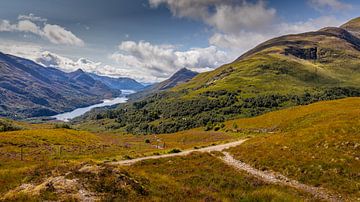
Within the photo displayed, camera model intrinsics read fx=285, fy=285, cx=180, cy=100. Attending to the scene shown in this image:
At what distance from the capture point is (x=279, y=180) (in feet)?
95.0

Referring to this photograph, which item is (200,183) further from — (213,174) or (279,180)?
(279,180)

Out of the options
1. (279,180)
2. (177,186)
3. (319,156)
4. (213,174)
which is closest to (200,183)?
(177,186)

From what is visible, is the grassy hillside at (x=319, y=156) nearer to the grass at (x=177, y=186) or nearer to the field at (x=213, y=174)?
the field at (x=213, y=174)

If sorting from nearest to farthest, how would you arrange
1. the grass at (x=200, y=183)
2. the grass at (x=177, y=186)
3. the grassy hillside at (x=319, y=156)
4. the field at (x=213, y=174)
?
1. the grass at (x=177, y=186)
2. the field at (x=213, y=174)
3. the grass at (x=200, y=183)
4. the grassy hillside at (x=319, y=156)

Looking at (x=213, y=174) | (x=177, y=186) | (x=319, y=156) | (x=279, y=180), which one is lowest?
(x=279, y=180)

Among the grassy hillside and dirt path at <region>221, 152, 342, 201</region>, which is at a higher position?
the grassy hillside

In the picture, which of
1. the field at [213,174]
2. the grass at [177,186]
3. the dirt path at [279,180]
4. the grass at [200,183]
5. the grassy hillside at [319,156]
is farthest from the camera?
the grassy hillside at [319,156]

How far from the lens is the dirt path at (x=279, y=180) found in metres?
24.0

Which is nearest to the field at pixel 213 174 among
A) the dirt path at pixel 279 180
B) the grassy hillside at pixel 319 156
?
the grassy hillside at pixel 319 156

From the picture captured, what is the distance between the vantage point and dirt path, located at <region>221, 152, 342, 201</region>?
23998 mm

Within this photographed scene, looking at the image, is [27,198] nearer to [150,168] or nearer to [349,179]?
[150,168]

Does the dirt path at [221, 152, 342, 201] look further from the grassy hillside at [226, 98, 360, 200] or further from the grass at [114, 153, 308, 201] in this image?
the grass at [114, 153, 308, 201]

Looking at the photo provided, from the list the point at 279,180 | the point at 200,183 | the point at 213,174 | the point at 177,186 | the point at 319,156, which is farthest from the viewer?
the point at 319,156

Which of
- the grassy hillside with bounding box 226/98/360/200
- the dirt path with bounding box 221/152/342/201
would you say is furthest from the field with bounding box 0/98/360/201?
the dirt path with bounding box 221/152/342/201
